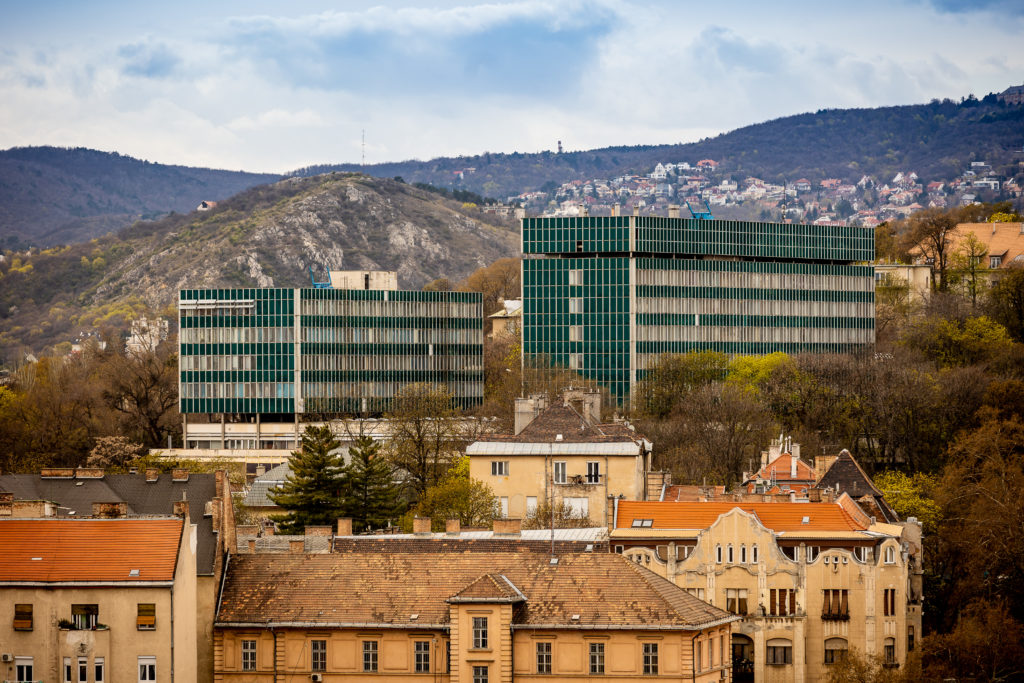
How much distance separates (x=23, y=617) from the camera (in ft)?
274

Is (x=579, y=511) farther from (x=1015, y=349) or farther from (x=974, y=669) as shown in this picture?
(x=1015, y=349)

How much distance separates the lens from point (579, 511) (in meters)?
121

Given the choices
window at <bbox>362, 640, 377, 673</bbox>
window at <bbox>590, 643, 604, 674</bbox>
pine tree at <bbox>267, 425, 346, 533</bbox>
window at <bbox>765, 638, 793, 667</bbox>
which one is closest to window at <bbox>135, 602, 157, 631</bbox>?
window at <bbox>362, 640, 377, 673</bbox>

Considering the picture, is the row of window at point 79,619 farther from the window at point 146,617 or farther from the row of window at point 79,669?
the row of window at point 79,669

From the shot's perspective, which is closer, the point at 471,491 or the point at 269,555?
the point at 269,555

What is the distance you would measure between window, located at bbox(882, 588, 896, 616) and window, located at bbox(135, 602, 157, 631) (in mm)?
37022

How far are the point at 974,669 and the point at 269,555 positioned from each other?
1346 inches

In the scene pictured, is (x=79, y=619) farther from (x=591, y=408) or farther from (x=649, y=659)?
(x=591, y=408)

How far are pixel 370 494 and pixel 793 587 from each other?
35.7m

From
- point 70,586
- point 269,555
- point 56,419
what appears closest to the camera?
point 70,586

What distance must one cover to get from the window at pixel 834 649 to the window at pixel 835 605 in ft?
3.56

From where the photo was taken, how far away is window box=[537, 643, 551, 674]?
85.1m

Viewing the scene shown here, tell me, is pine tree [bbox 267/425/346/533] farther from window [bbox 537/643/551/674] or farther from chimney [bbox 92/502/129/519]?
window [bbox 537/643/551/674]

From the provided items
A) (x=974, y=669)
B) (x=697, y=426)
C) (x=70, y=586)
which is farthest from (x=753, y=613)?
(x=697, y=426)
